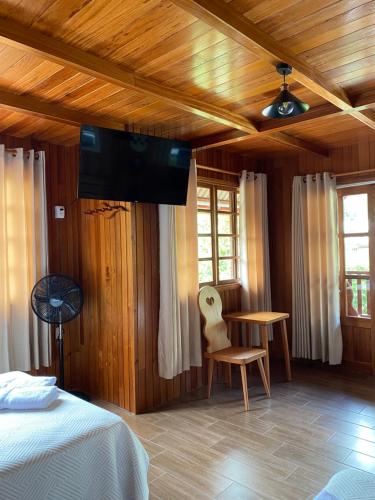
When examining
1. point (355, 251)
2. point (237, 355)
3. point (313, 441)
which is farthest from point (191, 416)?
point (355, 251)

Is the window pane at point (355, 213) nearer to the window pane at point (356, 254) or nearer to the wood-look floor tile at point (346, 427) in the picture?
the window pane at point (356, 254)

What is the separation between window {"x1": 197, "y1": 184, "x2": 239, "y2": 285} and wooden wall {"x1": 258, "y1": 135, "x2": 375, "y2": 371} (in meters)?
0.60

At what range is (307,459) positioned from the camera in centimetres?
244

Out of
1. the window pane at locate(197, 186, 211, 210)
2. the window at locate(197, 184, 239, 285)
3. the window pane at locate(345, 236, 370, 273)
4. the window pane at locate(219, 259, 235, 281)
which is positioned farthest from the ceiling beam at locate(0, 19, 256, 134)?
the window pane at locate(345, 236, 370, 273)

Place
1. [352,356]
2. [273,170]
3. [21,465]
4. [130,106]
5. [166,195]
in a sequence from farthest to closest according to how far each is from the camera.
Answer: [273,170] < [352,356] < [166,195] < [130,106] < [21,465]

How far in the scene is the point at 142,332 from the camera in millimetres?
3295

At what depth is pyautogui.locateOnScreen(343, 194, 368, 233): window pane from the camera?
404 centimetres

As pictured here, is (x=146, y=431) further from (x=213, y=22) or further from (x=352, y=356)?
(x=213, y=22)

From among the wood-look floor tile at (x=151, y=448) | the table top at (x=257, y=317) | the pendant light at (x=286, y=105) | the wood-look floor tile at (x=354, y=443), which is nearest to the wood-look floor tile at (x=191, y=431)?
the wood-look floor tile at (x=151, y=448)

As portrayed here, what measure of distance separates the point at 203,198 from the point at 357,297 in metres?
1.99

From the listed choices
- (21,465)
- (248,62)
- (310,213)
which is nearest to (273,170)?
(310,213)

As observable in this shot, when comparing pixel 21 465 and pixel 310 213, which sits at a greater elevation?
pixel 310 213

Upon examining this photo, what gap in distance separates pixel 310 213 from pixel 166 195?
6.03ft

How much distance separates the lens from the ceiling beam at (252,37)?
1.56m
